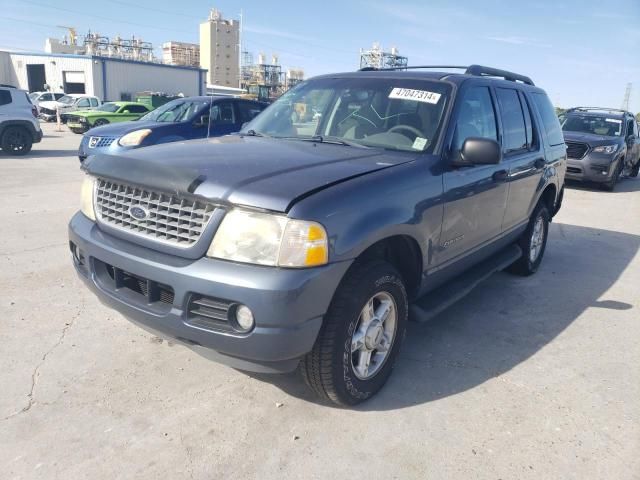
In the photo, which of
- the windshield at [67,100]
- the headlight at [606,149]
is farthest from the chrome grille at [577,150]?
the windshield at [67,100]

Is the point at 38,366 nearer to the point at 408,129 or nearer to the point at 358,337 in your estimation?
the point at 358,337

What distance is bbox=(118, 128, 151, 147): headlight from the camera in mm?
9305

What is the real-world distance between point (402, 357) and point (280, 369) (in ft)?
4.36

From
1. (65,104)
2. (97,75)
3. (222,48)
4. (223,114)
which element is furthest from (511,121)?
(222,48)

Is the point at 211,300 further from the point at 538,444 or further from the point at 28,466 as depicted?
the point at 538,444

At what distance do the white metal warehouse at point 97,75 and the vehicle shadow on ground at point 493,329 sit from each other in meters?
42.4

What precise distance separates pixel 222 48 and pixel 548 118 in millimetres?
122566

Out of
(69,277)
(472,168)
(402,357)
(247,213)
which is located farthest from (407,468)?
(69,277)

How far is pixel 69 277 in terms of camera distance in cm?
465

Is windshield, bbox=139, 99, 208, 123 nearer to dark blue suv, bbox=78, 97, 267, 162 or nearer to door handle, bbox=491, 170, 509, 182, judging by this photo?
dark blue suv, bbox=78, 97, 267, 162

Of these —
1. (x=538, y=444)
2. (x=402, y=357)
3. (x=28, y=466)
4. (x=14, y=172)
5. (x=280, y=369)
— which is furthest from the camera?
(x=14, y=172)

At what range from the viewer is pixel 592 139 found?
12039 mm

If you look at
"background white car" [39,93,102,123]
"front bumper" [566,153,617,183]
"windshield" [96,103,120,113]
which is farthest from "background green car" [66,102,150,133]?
"front bumper" [566,153,617,183]

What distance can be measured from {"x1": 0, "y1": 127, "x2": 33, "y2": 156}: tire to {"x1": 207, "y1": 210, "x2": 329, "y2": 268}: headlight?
13780 millimetres
